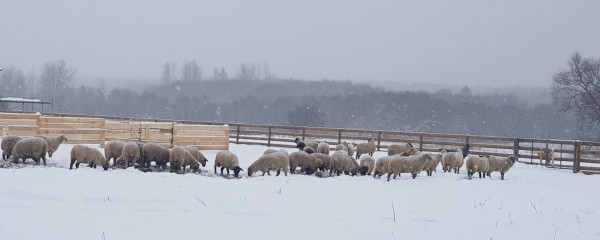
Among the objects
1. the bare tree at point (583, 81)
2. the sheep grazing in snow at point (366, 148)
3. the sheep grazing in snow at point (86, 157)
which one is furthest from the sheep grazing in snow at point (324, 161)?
the bare tree at point (583, 81)

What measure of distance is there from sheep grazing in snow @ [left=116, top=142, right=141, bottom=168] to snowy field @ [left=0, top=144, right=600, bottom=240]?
166 centimetres

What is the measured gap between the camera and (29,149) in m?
13.3

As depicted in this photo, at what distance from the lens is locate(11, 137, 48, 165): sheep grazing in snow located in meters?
13.2

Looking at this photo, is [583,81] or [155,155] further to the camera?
[583,81]

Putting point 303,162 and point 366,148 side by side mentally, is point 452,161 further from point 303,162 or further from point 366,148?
point 366,148

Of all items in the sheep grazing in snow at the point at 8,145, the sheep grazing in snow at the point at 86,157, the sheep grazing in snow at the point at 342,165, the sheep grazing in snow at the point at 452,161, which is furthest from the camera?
the sheep grazing in snow at the point at 452,161

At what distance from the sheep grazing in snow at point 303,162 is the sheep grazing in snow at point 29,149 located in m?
6.44

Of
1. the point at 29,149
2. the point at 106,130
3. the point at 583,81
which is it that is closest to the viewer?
the point at 29,149

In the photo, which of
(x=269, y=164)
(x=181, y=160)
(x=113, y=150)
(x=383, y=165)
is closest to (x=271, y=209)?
(x=269, y=164)

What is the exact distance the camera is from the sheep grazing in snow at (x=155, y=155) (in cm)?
1406

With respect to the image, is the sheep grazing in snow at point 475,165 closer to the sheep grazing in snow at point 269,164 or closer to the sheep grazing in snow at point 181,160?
the sheep grazing in snow at point 269,164

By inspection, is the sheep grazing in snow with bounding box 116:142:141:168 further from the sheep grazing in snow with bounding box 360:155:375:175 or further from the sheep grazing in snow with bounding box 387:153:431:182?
the sheep grazing in snow with bounding box 387:153:431:182

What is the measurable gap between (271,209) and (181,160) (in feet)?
19.5

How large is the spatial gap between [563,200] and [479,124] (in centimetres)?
9035
